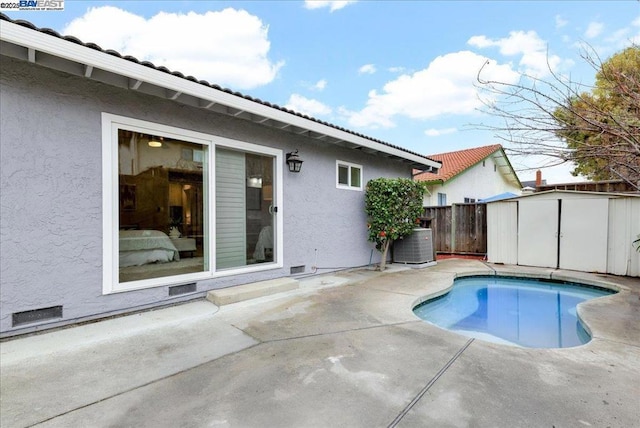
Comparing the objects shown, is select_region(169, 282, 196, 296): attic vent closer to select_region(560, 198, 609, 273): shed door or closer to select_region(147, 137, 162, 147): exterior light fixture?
select_region(147, 137, 162, 147): exterior light fixture

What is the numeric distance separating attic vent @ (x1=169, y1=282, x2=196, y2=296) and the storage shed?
832 cm

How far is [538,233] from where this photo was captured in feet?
26.4

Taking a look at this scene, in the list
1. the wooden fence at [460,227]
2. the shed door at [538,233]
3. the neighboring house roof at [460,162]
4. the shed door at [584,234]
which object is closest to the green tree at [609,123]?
the shed door at [584,234]

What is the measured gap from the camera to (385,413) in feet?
6.64

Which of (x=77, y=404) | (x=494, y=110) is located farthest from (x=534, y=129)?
(x=77, y=404)

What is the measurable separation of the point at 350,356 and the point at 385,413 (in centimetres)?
87

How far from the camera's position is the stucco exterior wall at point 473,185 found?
1371 cm

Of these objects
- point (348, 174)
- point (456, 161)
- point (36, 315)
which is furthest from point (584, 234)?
point (36, 315)

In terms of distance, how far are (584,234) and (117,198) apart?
385 inches

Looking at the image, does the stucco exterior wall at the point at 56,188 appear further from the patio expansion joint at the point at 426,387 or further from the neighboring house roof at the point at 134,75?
the patio expansion joint at the point at 426,387

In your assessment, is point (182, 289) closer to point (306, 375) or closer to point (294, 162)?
point (306, 375)

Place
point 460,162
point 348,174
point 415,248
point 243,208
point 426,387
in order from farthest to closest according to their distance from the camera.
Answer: point 460,162 < point 415,248 < point 348,174 < point 243,208 < point 426,387

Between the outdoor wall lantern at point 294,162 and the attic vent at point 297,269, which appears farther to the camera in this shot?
the attic vent at point 297,269

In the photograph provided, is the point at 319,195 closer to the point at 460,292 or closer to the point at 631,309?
the point at 460,292
